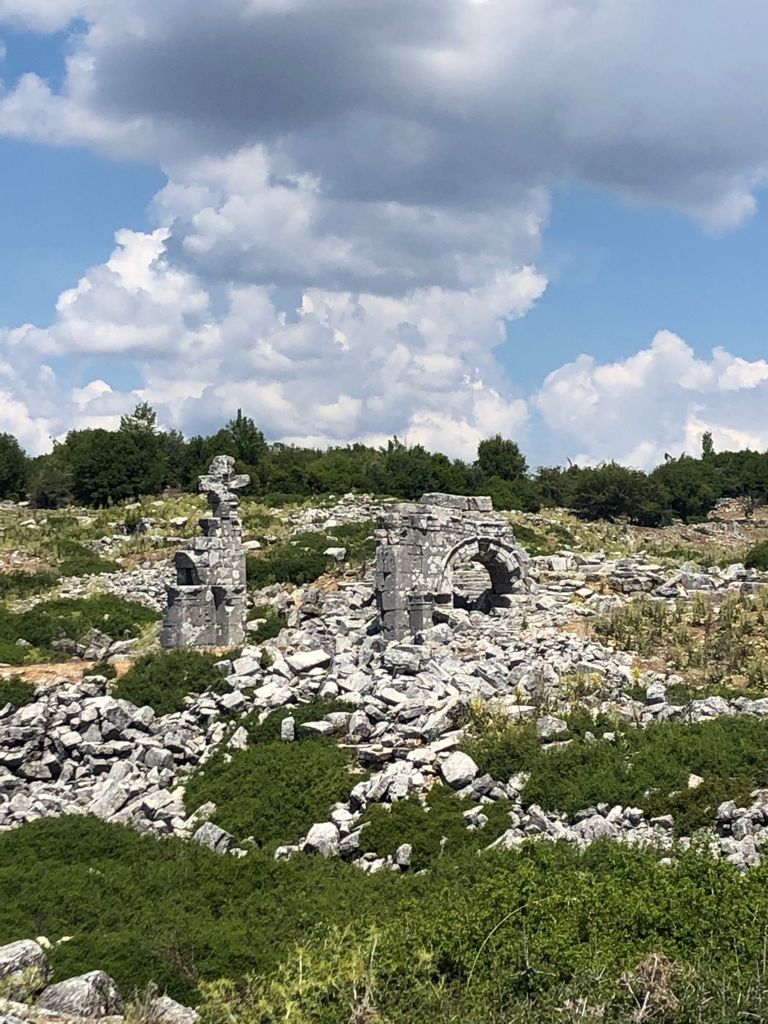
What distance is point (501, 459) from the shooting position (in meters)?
54.7

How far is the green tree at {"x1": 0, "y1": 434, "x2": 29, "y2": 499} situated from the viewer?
49.3 meters

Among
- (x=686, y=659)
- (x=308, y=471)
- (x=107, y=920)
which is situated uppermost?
(x=308, y=471)

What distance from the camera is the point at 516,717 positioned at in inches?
558

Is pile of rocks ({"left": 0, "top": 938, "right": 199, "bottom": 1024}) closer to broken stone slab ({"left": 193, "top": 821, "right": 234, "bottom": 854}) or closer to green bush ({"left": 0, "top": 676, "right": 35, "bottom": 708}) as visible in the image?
broken stone slab ({"left": 193, "top": 821, "right": 234, "bottom": 854})

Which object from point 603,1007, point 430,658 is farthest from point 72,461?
point 603,1007

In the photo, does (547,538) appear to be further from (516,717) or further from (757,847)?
(757,847)

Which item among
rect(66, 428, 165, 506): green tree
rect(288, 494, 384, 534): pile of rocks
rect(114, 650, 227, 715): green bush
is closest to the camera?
rect(114, 650, 227, 715): green bush

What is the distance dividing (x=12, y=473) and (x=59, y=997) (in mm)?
45368

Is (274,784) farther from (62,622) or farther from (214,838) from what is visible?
(62,622)

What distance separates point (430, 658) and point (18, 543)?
23033mm

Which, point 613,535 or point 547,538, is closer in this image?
point 547,538

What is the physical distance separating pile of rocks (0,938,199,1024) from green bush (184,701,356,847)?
4.31 metres

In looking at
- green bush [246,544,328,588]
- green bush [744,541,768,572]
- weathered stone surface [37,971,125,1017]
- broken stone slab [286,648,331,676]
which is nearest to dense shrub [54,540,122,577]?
green bush [246,544,328,588]

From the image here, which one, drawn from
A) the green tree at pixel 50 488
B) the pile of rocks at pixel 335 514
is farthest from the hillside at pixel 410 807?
the green tree at pixel 50 488
